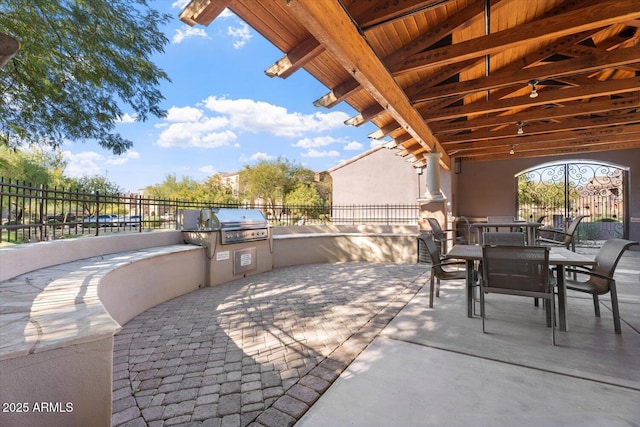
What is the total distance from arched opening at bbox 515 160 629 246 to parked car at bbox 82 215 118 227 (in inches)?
417

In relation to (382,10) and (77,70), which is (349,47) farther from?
(77,70)

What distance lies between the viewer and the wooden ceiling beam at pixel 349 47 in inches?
79.5

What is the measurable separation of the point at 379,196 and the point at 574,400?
10.9 metres

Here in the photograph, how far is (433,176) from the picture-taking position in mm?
6637

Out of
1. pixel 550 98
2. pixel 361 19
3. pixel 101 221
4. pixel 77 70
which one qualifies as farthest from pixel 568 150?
pixel 77 70

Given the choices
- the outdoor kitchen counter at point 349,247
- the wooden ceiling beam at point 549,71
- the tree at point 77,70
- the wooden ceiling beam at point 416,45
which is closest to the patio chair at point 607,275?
the wooden ceiling beam at point 549,71

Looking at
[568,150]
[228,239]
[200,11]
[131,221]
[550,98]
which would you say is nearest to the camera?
[200,11]

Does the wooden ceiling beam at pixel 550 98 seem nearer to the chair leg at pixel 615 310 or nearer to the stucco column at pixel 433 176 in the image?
the stucco column at pixel 433 176

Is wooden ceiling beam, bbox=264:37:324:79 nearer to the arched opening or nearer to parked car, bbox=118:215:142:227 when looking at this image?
parked car, bbox=118:215:142:227

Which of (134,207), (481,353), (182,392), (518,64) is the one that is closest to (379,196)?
(518,64)

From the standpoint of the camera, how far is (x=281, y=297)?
4.06 meters

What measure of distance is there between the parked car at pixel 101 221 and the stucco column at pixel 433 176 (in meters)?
6.32

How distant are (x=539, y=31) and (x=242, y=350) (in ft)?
13.4

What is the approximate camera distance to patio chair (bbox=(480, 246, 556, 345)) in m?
2.43
